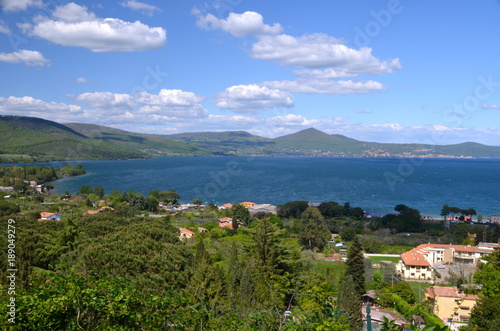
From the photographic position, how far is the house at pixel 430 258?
20141mm

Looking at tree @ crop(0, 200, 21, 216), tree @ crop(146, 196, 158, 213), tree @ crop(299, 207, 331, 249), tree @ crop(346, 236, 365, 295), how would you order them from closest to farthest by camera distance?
1. tree @ crop(346, 236, 365, 295)
2. tree @ crop(299, 207, 331, 249)
3. tree @ crop(0, 200, 21, 216)
4. tree @ crop(146, 196, 158, 213)

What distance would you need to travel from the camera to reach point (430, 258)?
2188 centimetres

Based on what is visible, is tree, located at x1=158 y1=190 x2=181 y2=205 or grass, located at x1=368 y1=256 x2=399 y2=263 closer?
grass, located at x1=368 y1=256 x2=399 y2=263

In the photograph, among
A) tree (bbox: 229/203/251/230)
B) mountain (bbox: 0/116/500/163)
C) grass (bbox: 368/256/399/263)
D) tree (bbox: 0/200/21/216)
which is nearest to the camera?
grass (bbox: 368/256/399/263)

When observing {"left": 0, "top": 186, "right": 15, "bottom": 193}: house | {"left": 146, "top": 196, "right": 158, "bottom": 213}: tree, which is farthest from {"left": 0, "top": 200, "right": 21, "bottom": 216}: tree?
{"left": 0, "top": 186, "right": 15, "bottom": 193}: house

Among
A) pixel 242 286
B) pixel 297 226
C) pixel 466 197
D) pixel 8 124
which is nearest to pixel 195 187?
pixel 297 226

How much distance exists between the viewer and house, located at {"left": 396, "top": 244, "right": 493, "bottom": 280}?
20.1 meters

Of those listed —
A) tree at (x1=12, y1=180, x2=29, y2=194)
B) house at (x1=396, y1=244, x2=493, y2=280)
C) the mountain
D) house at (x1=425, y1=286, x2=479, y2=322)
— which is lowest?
tree at (x1=12, y1=180, x2=29, y2=194)

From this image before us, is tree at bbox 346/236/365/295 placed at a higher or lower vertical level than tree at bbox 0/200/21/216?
higher

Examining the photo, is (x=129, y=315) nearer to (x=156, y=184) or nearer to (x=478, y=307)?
(x=478, y=307)

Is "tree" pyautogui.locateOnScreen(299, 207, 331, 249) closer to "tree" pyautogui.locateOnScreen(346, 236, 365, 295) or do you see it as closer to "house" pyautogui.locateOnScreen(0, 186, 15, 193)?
"tree" pyautogui.locateOnScreen(346, 236, 365, 295)

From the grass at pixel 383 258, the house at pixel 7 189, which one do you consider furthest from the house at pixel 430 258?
the house at pixel 7 189

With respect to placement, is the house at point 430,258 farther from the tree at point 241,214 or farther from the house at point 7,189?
the house at point 7,189

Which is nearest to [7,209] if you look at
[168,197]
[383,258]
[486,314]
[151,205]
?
[151,205]
